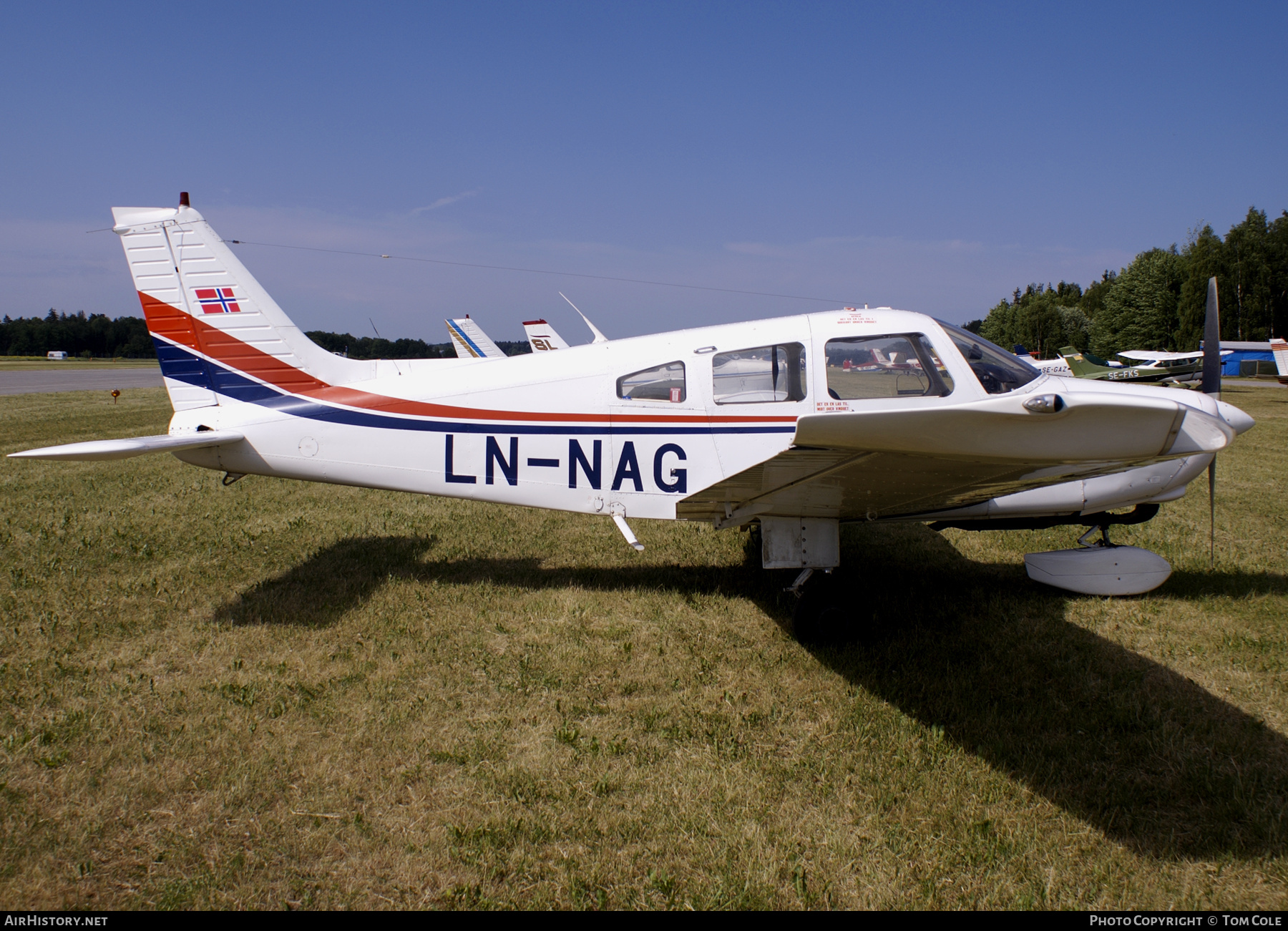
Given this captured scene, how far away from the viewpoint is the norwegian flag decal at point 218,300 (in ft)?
18.9

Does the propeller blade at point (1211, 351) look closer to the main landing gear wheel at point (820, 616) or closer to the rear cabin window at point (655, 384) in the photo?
the main landing gear wheel at point (820, 616)

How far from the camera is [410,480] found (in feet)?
18.3

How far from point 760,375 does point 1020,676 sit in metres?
2.65

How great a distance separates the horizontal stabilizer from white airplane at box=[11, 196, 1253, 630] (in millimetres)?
20

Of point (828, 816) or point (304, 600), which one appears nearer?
point (828, 816)

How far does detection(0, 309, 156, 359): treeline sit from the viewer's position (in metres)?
91.3

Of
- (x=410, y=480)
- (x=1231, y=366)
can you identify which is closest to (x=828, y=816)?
(x=410, y=480)

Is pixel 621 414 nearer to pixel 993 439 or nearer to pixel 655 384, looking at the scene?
pixel 655 384

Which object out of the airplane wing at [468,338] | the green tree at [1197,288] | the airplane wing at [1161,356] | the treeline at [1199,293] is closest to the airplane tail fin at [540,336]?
the airplane wing at [468,338]

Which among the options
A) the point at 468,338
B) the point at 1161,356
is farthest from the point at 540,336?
the point at 1161,356

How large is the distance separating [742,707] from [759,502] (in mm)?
1299

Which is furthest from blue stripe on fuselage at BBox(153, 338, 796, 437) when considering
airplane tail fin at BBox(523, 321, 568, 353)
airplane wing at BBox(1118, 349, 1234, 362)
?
airplane wing at BBox(1118, 349, 1234, 362)

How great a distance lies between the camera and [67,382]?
36094mm
